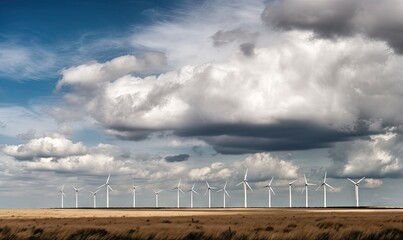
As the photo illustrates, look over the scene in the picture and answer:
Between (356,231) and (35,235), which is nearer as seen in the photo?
(356,231)

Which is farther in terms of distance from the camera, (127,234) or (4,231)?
(4,231)

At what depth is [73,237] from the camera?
36031 mm

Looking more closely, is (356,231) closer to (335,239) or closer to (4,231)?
(335,239)

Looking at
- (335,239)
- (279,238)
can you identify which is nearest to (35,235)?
(279,238)

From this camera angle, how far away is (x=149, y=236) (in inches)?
1385

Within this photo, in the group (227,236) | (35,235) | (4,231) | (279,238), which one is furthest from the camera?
(4,231)

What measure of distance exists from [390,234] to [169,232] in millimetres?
13947

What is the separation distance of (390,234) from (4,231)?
26.7 metres

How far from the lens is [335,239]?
33094mm

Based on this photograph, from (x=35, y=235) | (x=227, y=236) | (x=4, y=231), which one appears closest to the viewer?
(x=227, y=236)

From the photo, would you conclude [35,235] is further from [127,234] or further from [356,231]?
[356,231]

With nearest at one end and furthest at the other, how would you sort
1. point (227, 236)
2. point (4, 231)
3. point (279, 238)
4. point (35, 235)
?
point (279, 238)
point (227, 236)
point (35, 235)
point (4, 231)

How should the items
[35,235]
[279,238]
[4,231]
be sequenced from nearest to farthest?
[279,238], [35,235], [4,231]

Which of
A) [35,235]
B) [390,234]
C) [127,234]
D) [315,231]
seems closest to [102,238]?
[127,234]
